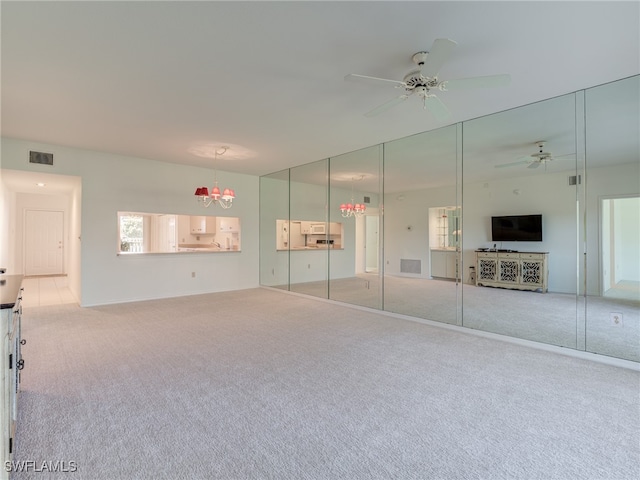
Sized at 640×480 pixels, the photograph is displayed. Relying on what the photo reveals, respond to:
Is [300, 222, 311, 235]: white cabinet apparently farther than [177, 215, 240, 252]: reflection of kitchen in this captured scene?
No

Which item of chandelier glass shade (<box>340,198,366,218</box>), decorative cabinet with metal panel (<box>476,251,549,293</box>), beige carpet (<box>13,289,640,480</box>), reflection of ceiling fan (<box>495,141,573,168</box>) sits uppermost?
reflection of ceiling fan (<box>495,141,573,168</box>)

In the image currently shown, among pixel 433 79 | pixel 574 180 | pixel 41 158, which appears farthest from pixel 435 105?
pixel 41 158

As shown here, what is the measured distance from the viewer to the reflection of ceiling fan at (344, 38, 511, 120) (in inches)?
88.4

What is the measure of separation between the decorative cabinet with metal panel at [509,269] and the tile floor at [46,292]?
818 centimetres

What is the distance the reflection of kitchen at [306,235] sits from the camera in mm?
→ 7320

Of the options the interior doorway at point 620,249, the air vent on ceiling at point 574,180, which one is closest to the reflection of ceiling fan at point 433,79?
the air vent on ceiling at point 574,180

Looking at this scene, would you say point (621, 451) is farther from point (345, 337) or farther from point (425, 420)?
point (345, 337)

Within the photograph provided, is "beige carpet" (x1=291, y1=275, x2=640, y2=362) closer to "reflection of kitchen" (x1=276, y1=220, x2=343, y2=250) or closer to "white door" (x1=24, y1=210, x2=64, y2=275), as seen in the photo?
"reflection of kitchen" (x1=276, y1=220, x2=343, y2=250)

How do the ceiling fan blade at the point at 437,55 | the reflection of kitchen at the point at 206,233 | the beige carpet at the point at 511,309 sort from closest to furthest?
1. the ceiling fan blade at the point at 437,55
2. the beige carpet at the point at 511,309
3. the reflection of kitchen at the point at 206,233

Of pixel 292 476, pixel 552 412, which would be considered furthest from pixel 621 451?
pixel 292 476

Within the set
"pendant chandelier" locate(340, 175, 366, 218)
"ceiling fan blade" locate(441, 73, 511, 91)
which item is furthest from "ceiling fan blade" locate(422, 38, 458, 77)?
"pendant chandelier" locate(340, 175, 366, 218)

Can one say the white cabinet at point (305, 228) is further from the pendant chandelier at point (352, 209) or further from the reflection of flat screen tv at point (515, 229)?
the reflection of flat screen tv at point (515, 229)

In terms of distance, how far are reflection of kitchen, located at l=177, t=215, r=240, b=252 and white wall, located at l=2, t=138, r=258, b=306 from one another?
0.70 m

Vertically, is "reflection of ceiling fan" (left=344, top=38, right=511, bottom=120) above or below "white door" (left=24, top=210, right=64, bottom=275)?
above
